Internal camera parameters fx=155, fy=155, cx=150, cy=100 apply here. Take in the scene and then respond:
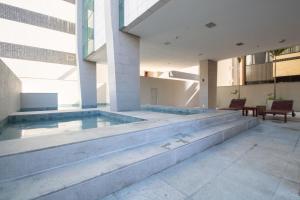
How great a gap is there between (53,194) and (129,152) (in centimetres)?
108

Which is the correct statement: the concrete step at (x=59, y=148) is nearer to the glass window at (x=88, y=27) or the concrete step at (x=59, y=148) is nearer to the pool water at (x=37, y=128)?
the pool water at (x=37, y=128)

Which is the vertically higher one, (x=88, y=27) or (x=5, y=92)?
(x=88, y=27)

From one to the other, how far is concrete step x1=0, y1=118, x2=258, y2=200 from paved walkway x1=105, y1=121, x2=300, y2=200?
11 centimetres

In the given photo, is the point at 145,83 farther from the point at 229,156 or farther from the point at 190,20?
the point at 229,156

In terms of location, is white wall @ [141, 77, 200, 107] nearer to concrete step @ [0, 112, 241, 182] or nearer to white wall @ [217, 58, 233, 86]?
white wall @ [217, 58, 233, 86]

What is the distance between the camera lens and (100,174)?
1.67 metres

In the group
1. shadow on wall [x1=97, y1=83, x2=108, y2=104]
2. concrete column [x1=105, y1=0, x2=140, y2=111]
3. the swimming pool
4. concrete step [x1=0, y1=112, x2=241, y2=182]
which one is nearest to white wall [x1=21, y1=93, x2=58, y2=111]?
the swimming pool

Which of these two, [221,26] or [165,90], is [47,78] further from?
[221,26]

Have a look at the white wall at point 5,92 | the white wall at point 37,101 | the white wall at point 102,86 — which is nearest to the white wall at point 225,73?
the white wall at point 102,86

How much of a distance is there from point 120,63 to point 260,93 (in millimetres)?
9884

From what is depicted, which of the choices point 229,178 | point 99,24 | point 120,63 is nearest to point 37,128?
point 120,63

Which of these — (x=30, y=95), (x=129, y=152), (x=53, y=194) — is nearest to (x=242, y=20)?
(x=129, y=152)

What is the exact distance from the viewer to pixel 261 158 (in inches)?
104

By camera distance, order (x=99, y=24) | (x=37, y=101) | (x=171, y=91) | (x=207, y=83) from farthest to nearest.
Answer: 1. (x=171, y=91)
2. (x=207, y=83)
3. (x=37, y=101)
4. (x=99, y=24)
